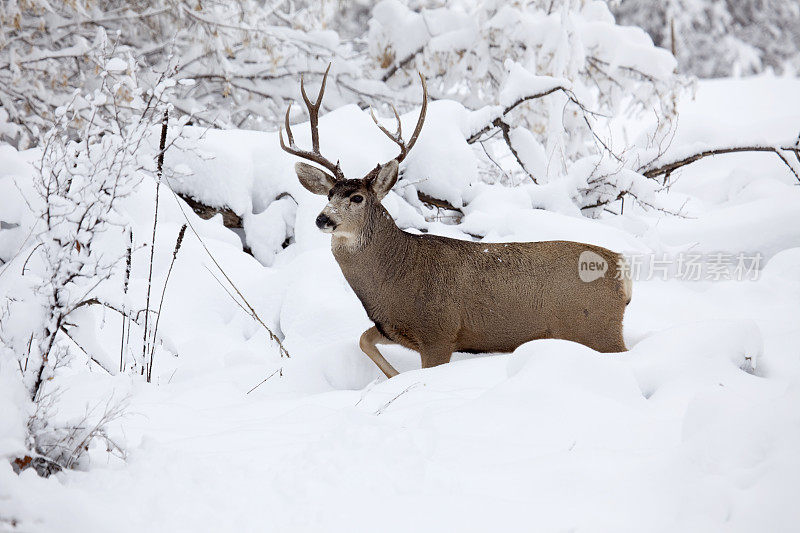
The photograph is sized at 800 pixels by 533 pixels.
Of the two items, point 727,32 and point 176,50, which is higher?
point 176,50

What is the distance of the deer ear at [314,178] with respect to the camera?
4.15 metres

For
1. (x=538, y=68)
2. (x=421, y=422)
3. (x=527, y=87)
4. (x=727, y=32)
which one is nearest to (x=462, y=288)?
(x=421, y=422)

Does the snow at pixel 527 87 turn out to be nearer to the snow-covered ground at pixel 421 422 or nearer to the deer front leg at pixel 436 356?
the snow-covered ground at pixel 421 422

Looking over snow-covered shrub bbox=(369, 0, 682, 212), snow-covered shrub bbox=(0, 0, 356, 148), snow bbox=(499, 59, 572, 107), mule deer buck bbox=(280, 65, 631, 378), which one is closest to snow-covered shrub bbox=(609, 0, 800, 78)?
snow-covered shrub bbox=(369, 0, 682, 212)

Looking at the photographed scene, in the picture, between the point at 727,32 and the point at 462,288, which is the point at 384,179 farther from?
the point at 727,32

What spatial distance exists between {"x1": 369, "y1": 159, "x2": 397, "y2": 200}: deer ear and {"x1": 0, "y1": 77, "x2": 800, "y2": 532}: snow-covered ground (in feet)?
3.19

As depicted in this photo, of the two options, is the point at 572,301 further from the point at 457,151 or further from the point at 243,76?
the point at 243,76

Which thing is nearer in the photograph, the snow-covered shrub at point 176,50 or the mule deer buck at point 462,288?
the mule deer buck at point 462,288

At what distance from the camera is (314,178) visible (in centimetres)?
419

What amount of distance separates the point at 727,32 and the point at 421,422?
2663cm

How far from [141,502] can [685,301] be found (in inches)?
161

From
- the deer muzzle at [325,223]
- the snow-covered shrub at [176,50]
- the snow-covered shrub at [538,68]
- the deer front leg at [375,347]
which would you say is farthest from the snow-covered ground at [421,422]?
the snow-covered shrub at [538,68]

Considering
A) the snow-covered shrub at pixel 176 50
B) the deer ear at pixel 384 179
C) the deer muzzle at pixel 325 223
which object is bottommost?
the deer muzzle at pixel 325 223

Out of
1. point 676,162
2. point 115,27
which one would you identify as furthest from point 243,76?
point 676,162
